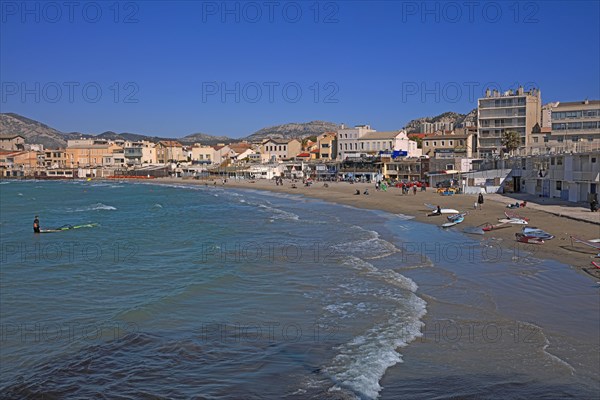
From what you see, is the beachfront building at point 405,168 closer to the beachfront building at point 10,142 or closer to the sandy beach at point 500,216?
the sandy beach at point 500,216

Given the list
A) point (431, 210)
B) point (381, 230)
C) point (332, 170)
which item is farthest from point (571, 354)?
point (332, 170)

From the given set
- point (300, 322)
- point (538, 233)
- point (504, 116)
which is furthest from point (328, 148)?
point (300, 322)

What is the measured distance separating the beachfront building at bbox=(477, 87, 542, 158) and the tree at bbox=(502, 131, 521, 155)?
323cm

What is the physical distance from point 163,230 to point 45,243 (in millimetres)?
7948

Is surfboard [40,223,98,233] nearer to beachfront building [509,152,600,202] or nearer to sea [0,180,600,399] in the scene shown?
sea [0,180,600,399]

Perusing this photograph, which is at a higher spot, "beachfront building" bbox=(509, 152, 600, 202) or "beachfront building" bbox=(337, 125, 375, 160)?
"beachfront building" bbox=(337, 125, 375, 160)

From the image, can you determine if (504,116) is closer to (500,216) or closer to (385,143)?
(385,143)

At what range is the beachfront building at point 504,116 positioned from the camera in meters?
81.9

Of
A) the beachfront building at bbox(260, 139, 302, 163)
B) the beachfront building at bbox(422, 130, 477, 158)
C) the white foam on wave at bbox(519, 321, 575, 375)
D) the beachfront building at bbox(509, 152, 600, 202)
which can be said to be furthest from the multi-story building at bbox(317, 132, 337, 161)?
the white foam on wave at bbox(519, 321, 575, 375)

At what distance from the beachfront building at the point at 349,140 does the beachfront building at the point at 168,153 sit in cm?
5833

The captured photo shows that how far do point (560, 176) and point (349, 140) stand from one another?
60155mm

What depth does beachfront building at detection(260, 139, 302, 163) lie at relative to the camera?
124506 millimetres

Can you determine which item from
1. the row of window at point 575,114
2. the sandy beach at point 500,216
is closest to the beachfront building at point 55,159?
the sandy beach at point 500,216

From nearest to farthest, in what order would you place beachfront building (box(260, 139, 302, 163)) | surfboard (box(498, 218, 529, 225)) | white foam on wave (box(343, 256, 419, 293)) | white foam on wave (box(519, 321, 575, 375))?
white foam on wave (box(519, 321, 575, 375)) < white foam on wave (box(343, 256, 419, 293)) < surfboard (box(498, 218, 529, 225)) < beachfront building (box(260, 139, 302, 163))
